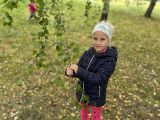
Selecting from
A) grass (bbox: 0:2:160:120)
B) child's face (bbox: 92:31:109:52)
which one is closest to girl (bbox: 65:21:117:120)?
child's face (bbox: 92:31:109:52)

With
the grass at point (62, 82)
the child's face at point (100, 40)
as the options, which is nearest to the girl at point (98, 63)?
the child's face at point (100, 40)

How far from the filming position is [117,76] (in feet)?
28.4

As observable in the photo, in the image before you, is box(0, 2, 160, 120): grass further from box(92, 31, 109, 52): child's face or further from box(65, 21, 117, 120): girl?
box(92, 31, 109, 52): child's face

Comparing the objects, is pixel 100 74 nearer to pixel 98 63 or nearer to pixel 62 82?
pixel 98 63

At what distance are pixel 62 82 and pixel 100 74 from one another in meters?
0.74

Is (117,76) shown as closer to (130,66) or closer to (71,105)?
(130,66)

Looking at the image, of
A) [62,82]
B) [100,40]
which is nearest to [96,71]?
[100,40]

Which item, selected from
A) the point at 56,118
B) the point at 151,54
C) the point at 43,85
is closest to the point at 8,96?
the point at 43,85

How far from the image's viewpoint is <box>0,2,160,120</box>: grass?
6.64 meters

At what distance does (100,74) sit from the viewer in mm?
3938

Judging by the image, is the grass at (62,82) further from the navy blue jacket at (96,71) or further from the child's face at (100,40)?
the child's face at (100,40)

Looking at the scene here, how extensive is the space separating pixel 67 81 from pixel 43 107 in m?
1.49

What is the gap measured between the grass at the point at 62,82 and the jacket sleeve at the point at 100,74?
2.12ft

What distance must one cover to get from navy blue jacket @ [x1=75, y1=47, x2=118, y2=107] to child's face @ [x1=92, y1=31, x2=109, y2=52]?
4.1 inches
